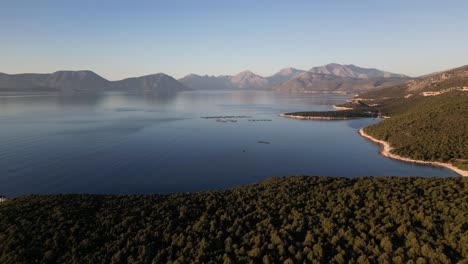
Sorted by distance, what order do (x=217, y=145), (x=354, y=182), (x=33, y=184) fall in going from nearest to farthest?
1. (x=354, y=182)
2. (x=33, y=184)
3. (x=217, y=145)

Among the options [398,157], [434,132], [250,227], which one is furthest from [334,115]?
[250,227]

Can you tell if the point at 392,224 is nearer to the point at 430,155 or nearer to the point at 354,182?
the point at 354,182

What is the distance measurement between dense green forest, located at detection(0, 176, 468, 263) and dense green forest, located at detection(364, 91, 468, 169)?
132ft

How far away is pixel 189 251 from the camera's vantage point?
113 ft

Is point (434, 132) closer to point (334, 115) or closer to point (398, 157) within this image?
point (398, 157)

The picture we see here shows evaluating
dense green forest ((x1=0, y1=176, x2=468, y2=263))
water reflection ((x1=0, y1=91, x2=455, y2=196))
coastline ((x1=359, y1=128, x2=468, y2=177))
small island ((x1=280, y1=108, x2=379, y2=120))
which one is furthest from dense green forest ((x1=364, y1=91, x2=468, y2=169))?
small island ((x1=280, y1=108, x2=379, y2=120))

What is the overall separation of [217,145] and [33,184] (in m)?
58.8

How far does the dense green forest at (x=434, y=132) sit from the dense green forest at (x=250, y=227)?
40.3m

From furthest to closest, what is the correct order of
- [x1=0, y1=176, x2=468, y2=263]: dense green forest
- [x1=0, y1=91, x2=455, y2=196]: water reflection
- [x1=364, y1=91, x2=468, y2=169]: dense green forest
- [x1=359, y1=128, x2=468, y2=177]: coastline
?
1. [x1=364, y1=91, x2=468, y2=169]: dense green forest
2. [x1=359, y1=128, x2=468, y2=177]: coastline
3. [x1=0, y1=91, x2=455, y2=196]: water reflection
4. [x1=0, y1=176, x2=468, y2=263]: dense green forest

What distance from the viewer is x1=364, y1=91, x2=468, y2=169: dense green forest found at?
8631 centimetres

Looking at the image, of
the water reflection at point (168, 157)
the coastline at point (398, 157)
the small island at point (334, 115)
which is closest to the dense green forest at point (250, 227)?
the water reflection at point (168, 157)

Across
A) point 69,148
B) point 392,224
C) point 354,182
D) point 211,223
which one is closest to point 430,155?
point 354,182

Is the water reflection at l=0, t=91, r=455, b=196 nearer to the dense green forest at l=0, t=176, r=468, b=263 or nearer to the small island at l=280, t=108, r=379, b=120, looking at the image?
the dense green forest at l=0, t=176, r=468, b=263

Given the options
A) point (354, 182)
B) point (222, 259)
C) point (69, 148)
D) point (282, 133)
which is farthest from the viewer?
point (282, 133)
